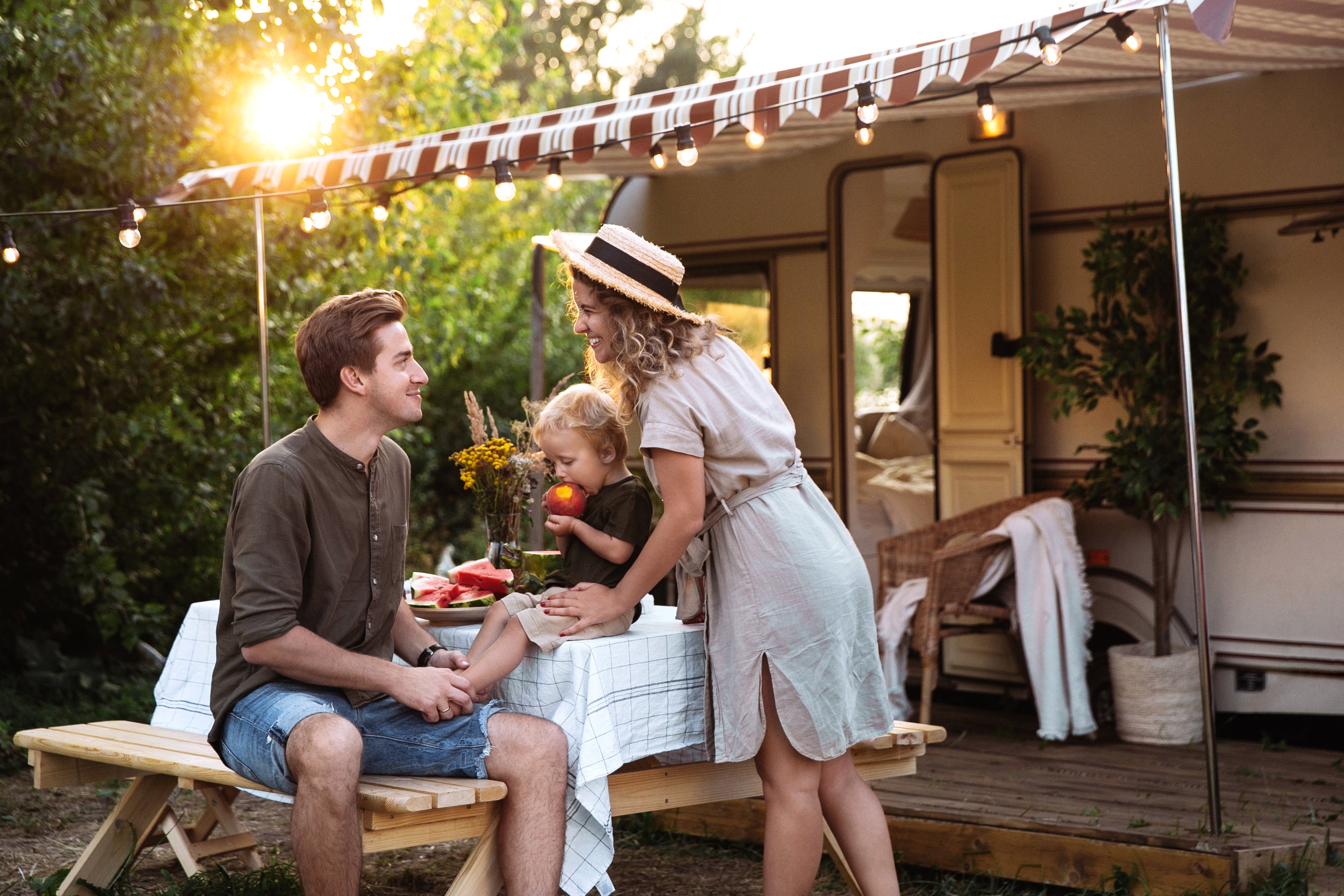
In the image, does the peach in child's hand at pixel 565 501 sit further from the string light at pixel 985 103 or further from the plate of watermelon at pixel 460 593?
the string light at pixel 985 103

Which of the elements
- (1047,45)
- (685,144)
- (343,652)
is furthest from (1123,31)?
(343,652)

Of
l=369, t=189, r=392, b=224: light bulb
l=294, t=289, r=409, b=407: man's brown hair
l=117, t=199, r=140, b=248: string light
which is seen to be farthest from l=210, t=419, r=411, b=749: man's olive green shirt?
l=369, t=189, r=392, b=224: light bulb

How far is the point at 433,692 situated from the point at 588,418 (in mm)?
707

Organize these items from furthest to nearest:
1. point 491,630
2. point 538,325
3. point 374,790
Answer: point 538,325 → point 491,630 → point 374,790

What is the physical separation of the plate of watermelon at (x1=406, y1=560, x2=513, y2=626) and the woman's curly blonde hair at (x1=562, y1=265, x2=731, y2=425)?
0.69 metres

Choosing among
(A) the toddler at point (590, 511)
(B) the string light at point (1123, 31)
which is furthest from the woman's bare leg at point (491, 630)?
(B) the string light at point (1123, 31)

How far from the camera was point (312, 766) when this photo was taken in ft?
8.91

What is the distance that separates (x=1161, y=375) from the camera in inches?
210

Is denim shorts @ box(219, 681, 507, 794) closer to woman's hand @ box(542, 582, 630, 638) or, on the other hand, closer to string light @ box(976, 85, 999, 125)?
woman's hand @ box(542, 582, 630, 638)

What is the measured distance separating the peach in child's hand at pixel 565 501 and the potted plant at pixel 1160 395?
291 centimetres

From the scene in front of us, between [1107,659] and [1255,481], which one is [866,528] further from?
[1255,481]

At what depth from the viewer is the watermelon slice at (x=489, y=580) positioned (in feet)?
11.7

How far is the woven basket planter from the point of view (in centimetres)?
531

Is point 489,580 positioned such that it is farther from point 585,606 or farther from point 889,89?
point 889,89
